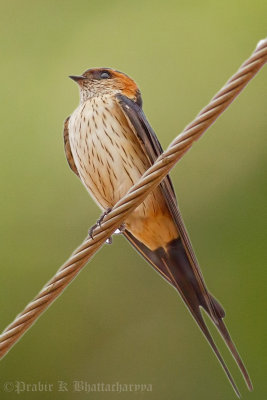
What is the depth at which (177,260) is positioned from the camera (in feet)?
8.03

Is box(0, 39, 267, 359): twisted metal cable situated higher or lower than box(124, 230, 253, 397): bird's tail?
higher

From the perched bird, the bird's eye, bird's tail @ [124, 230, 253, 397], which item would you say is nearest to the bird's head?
the bird's eye

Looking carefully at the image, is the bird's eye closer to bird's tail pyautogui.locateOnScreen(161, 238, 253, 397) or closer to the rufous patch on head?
the rufous patch on head

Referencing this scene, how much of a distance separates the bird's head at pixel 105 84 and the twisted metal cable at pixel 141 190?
1042mm

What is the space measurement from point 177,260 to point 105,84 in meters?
0.74

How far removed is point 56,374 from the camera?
386 centimetres

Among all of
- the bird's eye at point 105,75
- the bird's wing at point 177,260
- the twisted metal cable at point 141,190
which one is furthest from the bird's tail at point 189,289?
the bird's eye at point 105,75

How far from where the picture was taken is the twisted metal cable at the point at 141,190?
5.37 ft

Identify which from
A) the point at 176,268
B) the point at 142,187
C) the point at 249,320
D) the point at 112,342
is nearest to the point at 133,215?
the point at 176,268

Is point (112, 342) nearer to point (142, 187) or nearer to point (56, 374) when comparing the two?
point (56, 374)

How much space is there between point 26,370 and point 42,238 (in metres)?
0.75

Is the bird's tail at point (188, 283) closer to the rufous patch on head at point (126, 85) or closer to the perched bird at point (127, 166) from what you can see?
the perched bird at point (127, 166)

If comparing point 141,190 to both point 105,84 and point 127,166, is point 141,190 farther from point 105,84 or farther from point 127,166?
point 105,84

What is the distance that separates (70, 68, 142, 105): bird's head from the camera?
9.09 feet
